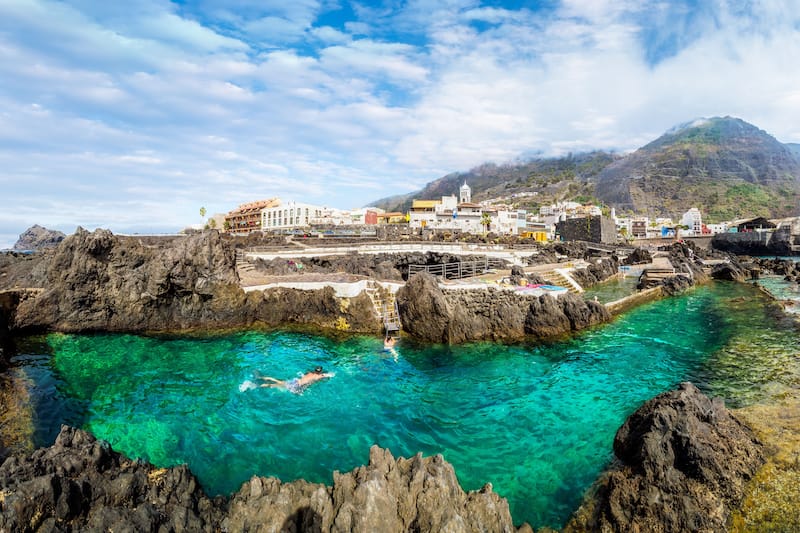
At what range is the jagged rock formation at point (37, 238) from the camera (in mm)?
93425

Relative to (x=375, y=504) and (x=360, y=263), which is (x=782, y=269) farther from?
(x=375, y=504)

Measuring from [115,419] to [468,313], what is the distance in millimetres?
14241

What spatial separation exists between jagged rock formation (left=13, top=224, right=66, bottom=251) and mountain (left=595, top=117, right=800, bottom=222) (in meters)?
197

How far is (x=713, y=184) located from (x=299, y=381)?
197728 millimetres

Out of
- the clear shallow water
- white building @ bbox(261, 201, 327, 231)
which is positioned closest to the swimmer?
the clear shallow water

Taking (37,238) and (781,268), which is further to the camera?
(37,238)

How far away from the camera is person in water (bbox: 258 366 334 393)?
42.4 ft

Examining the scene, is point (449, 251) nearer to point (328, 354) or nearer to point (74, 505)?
point (328, 354)

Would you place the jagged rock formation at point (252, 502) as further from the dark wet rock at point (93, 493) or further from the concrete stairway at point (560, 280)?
the concrete stairway at point (560, 280)

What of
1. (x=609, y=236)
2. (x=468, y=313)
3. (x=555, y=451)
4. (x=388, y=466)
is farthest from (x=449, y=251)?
(x=609, y=236)

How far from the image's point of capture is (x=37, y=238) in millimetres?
96125

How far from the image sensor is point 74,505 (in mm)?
5184

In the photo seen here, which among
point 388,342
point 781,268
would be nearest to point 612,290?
point 388,342

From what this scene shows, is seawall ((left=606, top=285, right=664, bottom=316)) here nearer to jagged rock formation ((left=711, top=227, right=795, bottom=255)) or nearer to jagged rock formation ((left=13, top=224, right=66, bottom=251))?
jagged rock formation ((left=711, top=227, right=795, bottom=255))
